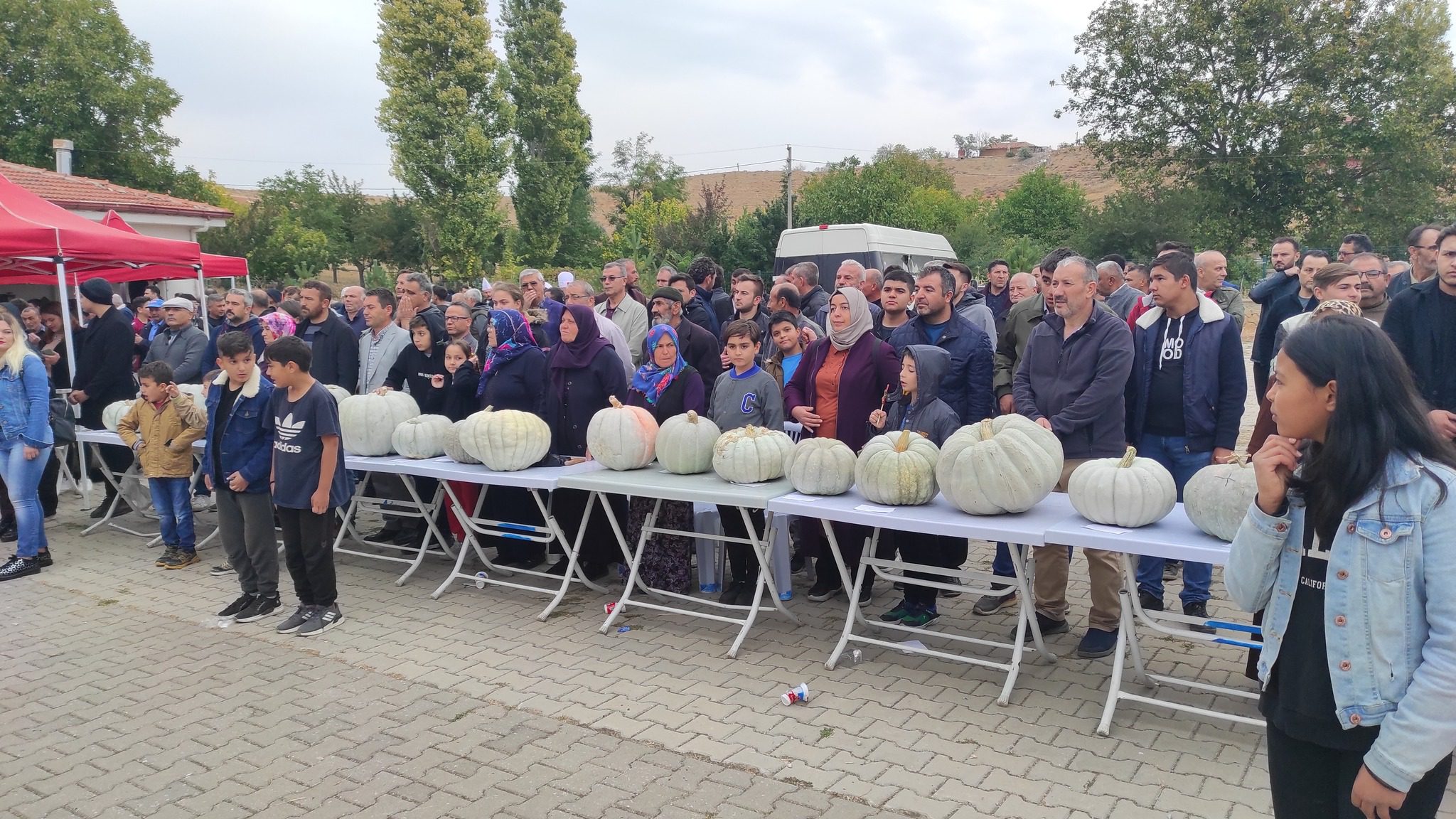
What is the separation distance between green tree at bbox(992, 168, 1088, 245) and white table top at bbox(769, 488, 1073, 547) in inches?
1410

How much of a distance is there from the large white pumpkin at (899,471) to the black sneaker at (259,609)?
3.92m

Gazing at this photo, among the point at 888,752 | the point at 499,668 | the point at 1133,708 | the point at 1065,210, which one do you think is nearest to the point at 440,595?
the point at 499,668

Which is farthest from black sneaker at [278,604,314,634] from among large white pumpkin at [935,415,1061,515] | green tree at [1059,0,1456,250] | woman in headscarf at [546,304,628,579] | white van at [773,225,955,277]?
green tree at [1059,0,1456,250]

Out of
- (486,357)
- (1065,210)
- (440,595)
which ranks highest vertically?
(1065,210)

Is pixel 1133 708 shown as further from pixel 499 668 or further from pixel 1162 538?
pixel 499 668

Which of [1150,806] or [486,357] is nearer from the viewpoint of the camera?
[1150,806]

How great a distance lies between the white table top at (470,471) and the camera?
5305mm

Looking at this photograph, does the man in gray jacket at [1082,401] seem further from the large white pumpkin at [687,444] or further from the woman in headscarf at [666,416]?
the woman in headscarf at [666,416]

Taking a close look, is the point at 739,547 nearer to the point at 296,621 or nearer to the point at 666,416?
the point at 666,416

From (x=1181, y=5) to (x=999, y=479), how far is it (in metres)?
28.8

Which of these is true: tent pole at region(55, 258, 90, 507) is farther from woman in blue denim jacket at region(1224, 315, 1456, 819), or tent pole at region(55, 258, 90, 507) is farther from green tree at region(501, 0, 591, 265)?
green tree at region(501, 0, 591, 265)

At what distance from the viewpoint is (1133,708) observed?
13.3ft

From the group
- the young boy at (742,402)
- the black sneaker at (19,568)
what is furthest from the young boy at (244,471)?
the young boy at (742,402)

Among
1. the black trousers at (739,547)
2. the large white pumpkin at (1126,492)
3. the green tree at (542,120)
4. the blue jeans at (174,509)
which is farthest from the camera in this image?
the green tree at (542,120)
